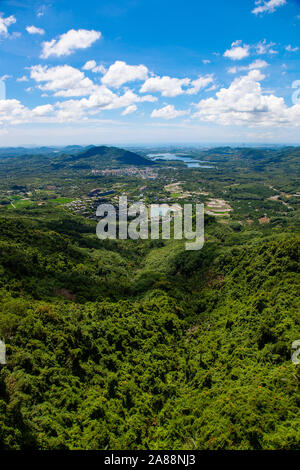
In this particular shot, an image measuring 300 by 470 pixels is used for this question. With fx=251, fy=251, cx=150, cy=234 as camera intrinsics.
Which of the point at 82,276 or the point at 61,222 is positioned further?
the point at 61,222

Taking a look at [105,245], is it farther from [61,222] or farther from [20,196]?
[20,196]

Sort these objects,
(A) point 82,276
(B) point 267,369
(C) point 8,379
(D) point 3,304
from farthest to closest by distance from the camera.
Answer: (A) point 82,276
(D) point 3,304
(B) point 267,369
(C) point 8,379

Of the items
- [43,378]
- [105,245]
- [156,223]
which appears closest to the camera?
[43,378]

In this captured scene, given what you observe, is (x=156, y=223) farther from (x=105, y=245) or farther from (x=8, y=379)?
(x=8, y=379)
